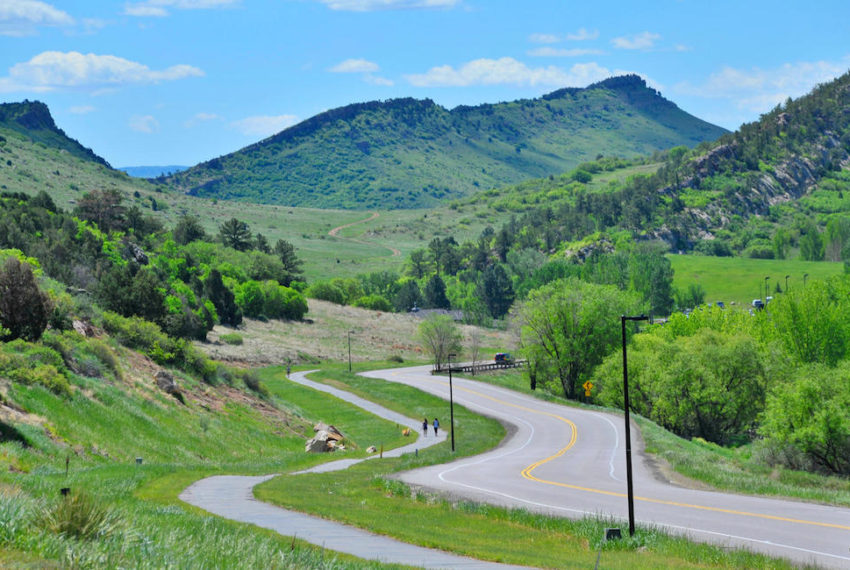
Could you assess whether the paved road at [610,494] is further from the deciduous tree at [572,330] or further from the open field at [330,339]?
the open field at [330,339]

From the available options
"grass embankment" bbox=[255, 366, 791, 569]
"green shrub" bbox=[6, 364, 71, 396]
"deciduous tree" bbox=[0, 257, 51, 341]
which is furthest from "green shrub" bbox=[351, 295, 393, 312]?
"green shrub" bbox=[6, 364, 71, 396]

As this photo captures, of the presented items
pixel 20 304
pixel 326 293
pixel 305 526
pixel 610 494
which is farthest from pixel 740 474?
pixel 326 293

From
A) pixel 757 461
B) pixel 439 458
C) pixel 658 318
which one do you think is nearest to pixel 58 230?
pixel 439 458

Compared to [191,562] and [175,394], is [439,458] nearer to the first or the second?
[175,394]

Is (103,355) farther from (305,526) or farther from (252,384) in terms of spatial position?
(305,526)

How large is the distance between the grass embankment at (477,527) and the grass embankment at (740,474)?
11.6 meters

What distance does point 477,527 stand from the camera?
26094mm

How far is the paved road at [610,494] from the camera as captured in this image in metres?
24.0

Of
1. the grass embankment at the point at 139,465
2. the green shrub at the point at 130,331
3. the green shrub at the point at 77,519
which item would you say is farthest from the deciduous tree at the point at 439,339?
the green shrub at the point at 77,519

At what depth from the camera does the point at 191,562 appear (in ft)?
36.1

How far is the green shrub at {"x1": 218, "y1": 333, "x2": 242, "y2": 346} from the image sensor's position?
10481 cm

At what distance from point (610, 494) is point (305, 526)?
1578cm

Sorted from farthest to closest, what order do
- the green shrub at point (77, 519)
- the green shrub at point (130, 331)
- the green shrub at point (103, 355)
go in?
the green shrub at point (130, 331) → the green shrub at point (103, 355) → the green shrub at point (77, 519)

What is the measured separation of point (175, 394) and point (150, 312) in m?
16.1
